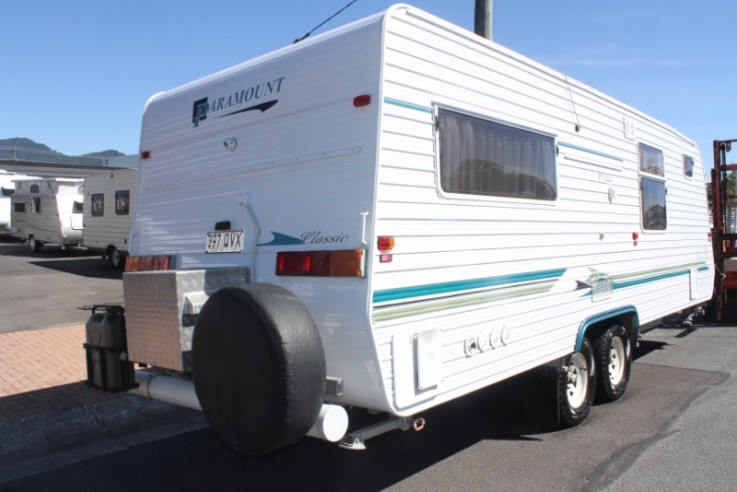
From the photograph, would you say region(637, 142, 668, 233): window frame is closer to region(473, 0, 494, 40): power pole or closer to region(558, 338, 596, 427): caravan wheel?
region(558, 338, 596, 427): caravan wheel

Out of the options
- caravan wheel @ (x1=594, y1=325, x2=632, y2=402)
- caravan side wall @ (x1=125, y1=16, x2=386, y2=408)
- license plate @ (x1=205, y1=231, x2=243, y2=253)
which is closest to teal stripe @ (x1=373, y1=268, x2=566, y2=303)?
caravan side wall @ (x1=125, y1=16, x2=386, y2=408)

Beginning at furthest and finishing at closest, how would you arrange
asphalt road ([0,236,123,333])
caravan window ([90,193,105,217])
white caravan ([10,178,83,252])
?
white caravan ([10,178,83,252]) → caravan window ([90,193,105,217]) → asphalt road ([0,236,123,333])

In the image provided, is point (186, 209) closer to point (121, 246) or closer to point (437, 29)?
point (437, 29)

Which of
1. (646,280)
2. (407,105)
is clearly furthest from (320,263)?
(646,280)

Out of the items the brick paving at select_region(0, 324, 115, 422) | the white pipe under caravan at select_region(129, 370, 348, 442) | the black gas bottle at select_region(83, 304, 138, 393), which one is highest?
the black gas bottle at select_region(83, 304, 138, 393)

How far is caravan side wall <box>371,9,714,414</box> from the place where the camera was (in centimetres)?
375

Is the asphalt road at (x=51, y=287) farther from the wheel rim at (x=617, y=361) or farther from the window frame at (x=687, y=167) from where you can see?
the window frame at (x=687, y=167)

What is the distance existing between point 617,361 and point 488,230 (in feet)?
9.66

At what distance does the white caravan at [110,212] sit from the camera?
59.1 feet

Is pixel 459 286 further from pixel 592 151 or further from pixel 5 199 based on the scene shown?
pixel 5 199

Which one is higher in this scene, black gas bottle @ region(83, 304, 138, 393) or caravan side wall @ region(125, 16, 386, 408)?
caravan side wall @ region(125, 16, 386, 408)

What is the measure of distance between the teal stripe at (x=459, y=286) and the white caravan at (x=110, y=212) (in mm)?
14809

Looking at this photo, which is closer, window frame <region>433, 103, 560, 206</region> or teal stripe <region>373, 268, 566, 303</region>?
teal stripe <region>373, 268, 566, 303</region>

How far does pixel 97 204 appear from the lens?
63.0ft
